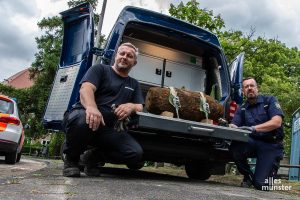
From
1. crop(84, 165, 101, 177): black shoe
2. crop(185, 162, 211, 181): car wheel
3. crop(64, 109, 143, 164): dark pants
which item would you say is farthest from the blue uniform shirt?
crop(84, 165, 101, 177): black shoe

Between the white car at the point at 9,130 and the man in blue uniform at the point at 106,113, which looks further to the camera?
the white car at the point at 9,130

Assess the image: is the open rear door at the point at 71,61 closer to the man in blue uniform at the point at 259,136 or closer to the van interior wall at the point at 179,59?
the van interior wall at the point at 179,59

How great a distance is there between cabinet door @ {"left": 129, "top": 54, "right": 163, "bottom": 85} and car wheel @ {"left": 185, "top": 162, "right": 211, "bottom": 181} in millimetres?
1497

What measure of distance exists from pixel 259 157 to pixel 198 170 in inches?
57.3

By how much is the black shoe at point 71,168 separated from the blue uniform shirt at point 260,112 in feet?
7.07

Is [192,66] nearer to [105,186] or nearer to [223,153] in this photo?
[223,153]

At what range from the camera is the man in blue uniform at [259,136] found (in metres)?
5.12

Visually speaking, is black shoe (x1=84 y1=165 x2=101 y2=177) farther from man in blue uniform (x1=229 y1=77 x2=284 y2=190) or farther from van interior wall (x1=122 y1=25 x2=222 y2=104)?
van interior wall (x1=122 y1=25 x2=222 y2=104)

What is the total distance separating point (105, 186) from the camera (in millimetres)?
3748

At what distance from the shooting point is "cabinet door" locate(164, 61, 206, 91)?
7219 mm

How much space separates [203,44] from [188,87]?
114cm

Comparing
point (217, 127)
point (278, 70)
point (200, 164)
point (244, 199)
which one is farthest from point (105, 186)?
point (278, 70)

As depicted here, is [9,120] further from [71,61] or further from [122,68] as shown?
[122,68]

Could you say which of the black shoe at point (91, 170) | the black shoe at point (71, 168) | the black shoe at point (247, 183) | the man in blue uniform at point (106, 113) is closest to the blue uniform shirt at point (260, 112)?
the black shoe at point (247, 183)
